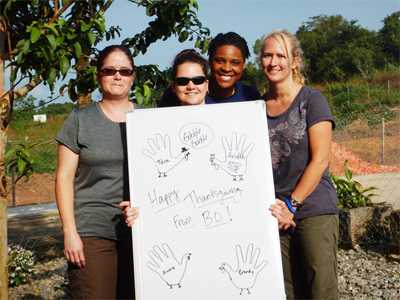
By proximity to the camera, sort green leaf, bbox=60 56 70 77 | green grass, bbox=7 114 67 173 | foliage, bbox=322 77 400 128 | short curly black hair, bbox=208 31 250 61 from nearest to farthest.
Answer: short curly black hair, bbox=208 31 250 61, green leaf, bbox=60 56 70 77, green grass, bbox=7 114 67 173, foliage, bbox=322 77 400 128

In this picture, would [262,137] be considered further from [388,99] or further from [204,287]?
[388,99]

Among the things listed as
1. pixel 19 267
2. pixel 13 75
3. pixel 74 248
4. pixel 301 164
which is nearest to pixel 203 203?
pixel 301 164

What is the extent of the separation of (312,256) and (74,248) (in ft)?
3.52

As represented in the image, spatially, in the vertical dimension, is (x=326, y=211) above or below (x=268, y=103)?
below

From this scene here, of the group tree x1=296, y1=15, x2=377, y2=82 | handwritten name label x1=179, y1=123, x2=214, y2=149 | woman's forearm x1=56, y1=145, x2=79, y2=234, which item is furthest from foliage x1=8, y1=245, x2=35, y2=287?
tree x1=296, y1=15, x2=377, y2=82

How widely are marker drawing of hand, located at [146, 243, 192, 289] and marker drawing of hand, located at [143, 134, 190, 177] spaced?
349mm

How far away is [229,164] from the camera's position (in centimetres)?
293

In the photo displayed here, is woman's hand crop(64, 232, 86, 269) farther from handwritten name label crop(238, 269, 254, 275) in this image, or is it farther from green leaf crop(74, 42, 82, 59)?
green leaf crop(74, 42, 82, 59)

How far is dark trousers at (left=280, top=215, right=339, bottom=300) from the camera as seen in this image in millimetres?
2926

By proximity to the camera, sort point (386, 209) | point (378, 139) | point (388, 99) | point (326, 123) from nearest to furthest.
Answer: point (326, 123) → point (386, 209) → point (378, 139) → point (388, 99)

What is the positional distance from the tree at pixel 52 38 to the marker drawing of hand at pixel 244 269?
1333mm

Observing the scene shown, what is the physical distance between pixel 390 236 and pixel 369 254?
1.32ft

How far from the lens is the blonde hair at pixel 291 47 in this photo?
2906 millimetres

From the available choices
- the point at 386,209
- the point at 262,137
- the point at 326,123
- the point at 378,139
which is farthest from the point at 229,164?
the point at 378,139
